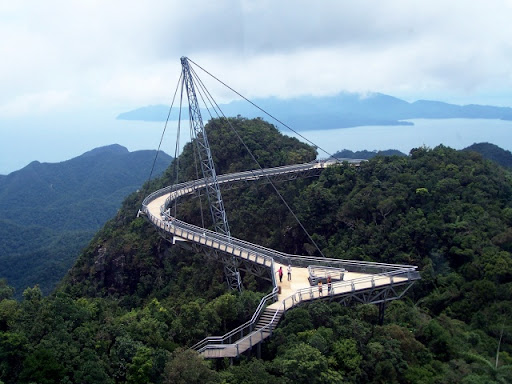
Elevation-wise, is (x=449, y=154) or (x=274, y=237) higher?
(x=449, y=154)

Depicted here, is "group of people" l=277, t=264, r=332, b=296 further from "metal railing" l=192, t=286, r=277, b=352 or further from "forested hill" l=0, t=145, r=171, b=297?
"forested hill" l=0, t=145, r=171, b=297

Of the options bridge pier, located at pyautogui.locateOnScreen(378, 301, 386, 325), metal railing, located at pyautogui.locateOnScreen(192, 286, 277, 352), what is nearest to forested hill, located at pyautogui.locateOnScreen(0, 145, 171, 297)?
metal railing, located at pyautogui.locateOnScreen(192, 286, 277, 352)

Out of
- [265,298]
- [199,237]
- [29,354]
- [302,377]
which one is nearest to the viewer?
[302,377]

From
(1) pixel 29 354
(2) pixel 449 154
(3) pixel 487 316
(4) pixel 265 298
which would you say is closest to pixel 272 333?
(4) pixel 265 298

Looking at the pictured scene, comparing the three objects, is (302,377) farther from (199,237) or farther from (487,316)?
(199,237)

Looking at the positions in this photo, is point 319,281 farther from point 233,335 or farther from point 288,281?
point 233,335

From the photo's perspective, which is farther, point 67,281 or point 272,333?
point 67,281

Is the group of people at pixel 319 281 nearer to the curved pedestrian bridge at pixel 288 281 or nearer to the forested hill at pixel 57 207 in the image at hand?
the curved pedestrian bridge at pixel 288 281

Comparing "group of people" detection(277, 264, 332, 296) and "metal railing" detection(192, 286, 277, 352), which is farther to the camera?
"group of people" detection(277, 264, 332, 296)
